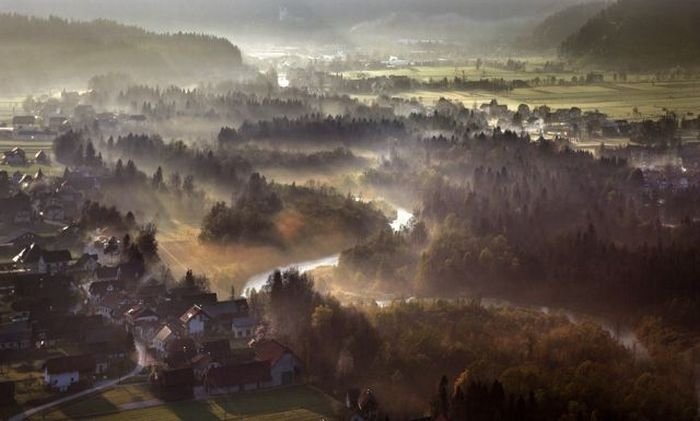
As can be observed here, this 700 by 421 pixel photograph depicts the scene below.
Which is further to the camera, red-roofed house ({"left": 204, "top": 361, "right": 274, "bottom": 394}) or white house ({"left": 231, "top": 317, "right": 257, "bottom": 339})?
white house ({"left": 231, "top": 317, "right": 257, "bottom": 339})

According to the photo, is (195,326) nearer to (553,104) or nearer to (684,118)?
(684,118)

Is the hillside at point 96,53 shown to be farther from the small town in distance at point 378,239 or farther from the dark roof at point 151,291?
the dark roof at point 151,291

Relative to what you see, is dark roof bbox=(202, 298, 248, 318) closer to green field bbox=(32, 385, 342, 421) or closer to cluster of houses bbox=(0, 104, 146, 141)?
green field bbox=(32, 385, 342, 421)

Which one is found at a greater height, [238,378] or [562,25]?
[562,25]

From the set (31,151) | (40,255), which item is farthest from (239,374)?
(31,151)

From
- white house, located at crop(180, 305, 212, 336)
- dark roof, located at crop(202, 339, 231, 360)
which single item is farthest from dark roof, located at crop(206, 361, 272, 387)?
white house, located at crop(180, 305, 212, 336)

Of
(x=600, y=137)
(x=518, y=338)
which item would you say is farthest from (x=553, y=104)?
(x=518, y=338)

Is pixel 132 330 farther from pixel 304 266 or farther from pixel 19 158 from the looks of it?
pixel 19 158
